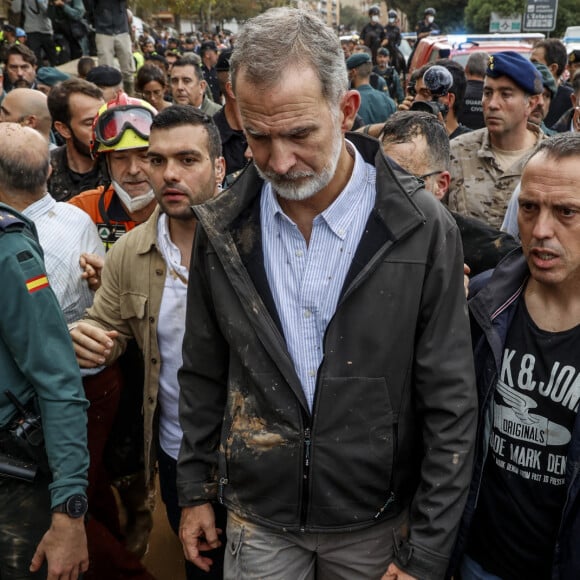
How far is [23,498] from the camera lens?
228 centimetres

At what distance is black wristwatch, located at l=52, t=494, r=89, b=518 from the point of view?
7.19 ft

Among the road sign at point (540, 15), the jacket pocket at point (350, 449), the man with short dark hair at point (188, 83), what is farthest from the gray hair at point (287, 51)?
the road sign at point (540, 15)

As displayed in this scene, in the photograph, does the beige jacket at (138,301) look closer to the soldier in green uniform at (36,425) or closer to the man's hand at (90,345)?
the man's hand at (90,345)

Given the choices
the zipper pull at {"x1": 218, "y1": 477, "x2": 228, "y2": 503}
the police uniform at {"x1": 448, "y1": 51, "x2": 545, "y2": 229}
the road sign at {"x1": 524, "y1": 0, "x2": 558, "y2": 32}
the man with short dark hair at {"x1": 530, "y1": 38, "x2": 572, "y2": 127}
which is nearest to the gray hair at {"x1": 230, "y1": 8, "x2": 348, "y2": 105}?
the zipper pull at {"x1": 218, "y1": 477, "x2": 228, "y2": 503}

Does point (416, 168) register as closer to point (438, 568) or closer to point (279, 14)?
point (279, 14)

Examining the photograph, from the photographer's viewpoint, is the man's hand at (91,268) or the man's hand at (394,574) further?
the man's hand at (91,268)

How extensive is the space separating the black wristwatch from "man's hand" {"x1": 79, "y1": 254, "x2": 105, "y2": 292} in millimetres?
1083

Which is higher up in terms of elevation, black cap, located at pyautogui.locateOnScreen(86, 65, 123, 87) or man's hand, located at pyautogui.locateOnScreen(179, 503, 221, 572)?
black cap, located at pyautogui.locateOnScreen(86, 65, 123, 87)

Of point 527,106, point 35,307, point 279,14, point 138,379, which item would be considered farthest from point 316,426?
point 527,106

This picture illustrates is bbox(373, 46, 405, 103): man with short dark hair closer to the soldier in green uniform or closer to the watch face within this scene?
the soldier in green uniform

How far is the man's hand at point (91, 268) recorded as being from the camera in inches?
Result: 116

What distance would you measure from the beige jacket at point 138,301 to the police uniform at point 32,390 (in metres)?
0.47

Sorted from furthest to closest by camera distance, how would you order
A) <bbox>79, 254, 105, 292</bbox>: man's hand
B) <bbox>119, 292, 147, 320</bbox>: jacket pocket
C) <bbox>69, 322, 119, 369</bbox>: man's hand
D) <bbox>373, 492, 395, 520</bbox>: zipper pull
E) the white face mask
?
1. the white face mask
2. <bbox>79, 254, 105, 292</bbox>: man's hand
3. <bbox>119, 292, 147, 320</bbox>: jacket pocket
4. <bbox>69, 322, 119, 369</bbox>: man's hand
5. <bbox>373, 492, 395, 520</bbox>: zipper pull

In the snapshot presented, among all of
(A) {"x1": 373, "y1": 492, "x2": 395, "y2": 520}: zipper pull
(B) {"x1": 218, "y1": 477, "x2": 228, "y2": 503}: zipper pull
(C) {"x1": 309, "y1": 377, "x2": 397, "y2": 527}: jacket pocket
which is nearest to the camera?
(C) {"x1": 309, "y1": 377, "x2": 397, "y2": 527}: jacket pocket
